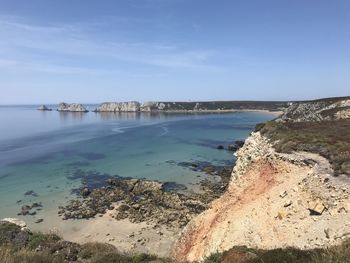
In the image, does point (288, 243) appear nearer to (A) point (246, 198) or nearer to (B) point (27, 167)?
(A) point (246, 198)

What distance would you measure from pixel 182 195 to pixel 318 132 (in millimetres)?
21297

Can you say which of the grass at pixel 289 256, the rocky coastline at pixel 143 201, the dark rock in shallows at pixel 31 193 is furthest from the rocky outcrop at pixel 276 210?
the dark rock in shallows at pixel 31 193

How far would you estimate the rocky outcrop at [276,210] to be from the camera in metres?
15.7

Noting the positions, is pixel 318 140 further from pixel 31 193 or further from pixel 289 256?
→ pixel 31 193

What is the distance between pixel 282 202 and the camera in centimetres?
1842

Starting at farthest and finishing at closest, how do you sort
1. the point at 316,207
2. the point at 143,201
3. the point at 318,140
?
1. the point at 143,201
2. the point at 318,140
3. the point at 316,207

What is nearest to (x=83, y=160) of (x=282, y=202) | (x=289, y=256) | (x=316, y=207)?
(x=282, y=202)

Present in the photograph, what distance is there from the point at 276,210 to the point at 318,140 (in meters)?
7.30

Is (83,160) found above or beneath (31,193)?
above

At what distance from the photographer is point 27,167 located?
59.5 metres

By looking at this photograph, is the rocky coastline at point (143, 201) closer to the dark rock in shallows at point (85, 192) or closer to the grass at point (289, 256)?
the dark rock in shallows at point (85, 192)

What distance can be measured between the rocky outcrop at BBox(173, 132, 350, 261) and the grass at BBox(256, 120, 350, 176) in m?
0.63

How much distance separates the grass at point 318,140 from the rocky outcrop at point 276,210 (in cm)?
63

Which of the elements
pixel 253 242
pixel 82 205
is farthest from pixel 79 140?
pixel 253 242
